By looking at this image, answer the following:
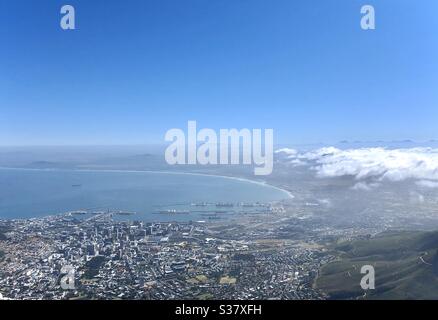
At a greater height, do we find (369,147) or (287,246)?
(369,147)

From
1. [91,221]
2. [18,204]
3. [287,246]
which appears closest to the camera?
[287,246]

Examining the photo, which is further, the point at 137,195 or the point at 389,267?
the point at 137,195

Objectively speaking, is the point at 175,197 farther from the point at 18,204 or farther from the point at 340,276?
the point at 340,276

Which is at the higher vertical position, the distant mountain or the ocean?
the ocean

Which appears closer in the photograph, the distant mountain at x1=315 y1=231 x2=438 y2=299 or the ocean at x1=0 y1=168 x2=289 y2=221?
the distant mountain at x1=315 y1=231 x2=438 y2=299
